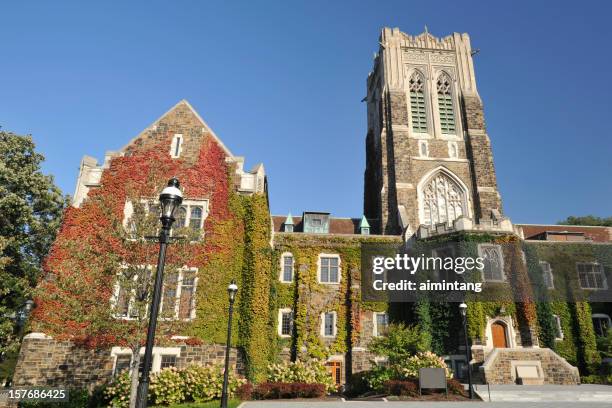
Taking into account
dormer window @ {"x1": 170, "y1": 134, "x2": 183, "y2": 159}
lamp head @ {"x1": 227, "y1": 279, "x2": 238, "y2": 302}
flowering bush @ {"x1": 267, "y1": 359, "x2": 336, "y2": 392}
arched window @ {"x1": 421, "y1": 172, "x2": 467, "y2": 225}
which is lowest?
flowering bush @ {"x1": 267, "y1": 359, "x2": 336, "y2": 392}

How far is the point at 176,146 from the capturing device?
23578 millimetres

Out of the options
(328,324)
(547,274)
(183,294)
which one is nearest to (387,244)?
(328,324)

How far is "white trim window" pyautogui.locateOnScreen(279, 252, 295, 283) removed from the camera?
2872 cm

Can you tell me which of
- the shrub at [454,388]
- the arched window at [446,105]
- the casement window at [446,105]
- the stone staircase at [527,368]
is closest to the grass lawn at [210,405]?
the shrub at [454,388]

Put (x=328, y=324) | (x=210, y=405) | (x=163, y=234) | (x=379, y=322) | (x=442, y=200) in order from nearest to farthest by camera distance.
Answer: (x=163, y=234) → (x=210, y=405) → (x=328, y=324) → (x=379, y=322) → (x=442, y=200)

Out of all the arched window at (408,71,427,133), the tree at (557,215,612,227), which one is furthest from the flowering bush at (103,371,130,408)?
the tree at (557,215,612,227)

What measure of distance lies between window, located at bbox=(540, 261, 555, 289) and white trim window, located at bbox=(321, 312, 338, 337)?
1594 centimetres

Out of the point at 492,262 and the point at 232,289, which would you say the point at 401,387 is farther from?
the point at 492,262

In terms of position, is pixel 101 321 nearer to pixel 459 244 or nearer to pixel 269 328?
pixel 269 328

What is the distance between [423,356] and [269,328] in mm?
8603

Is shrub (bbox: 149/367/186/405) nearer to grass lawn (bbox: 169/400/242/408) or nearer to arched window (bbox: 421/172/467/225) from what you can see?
grass lawn (bbox: 169/400/242/408)

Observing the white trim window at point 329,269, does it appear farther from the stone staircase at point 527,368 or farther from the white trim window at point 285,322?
the stone staircase at point 527,368

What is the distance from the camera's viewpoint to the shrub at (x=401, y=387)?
19397 millimetres

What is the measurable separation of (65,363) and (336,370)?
15848 mm
